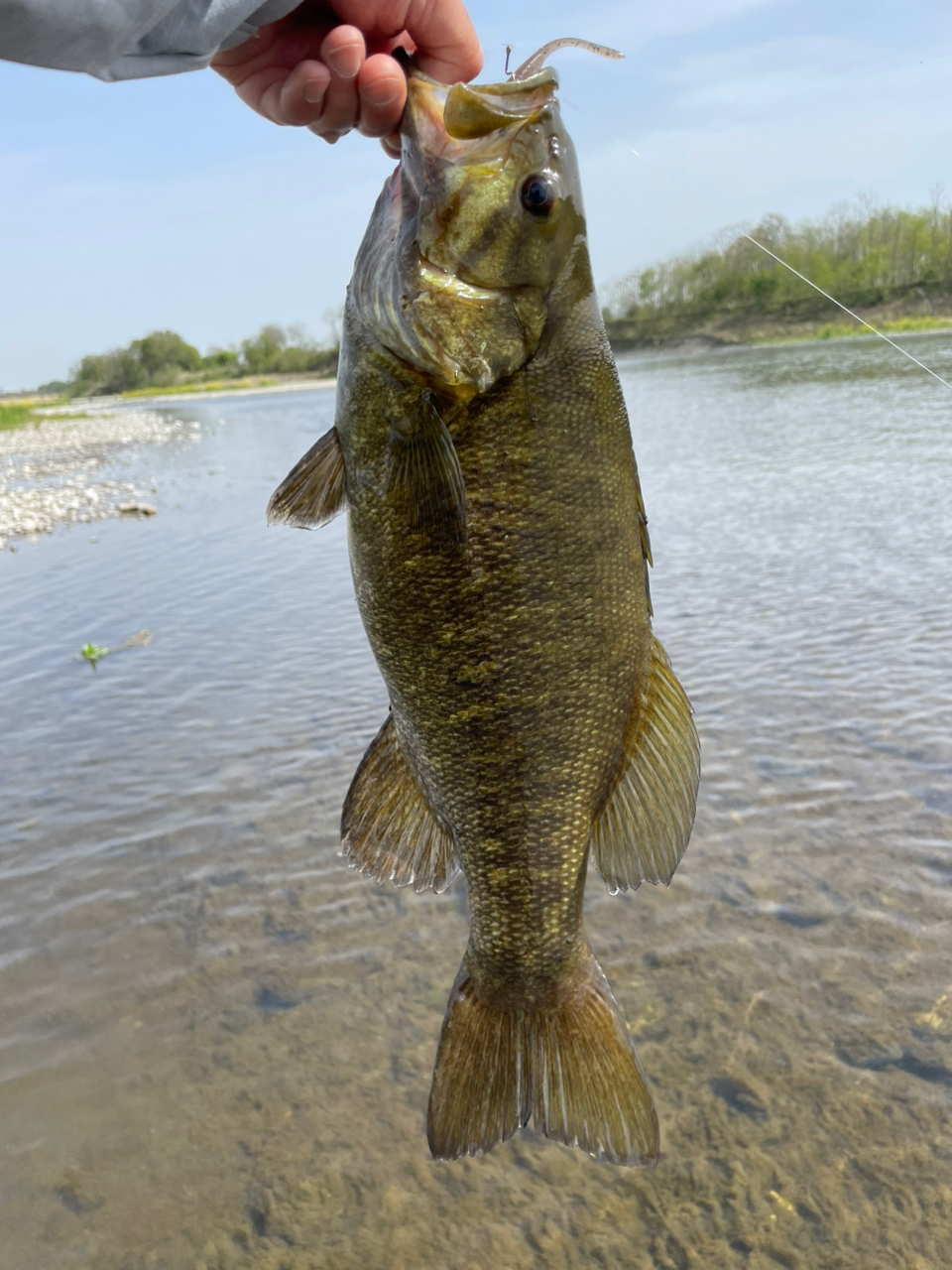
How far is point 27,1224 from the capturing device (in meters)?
3.30

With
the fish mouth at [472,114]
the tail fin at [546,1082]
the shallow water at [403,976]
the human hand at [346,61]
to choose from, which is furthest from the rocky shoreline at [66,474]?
the fish mouth at [472,114]

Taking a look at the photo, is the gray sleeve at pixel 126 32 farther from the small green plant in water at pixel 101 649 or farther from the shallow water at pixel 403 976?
the small green plant in water at pixel 101 649

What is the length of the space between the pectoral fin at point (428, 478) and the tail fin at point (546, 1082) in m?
1.20

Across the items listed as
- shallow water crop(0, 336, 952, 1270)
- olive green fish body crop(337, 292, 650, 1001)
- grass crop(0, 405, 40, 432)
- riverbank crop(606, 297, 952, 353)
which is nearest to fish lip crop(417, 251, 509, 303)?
olive green fish body crop(337, 292, 650, 1001)

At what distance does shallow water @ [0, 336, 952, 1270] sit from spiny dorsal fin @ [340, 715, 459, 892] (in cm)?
180

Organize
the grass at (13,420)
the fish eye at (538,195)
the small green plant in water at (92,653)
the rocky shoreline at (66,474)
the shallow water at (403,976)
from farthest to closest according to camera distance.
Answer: the grass at (13,420) < the rocky shoreline at (66,474) < the small green plant in water at (92,653) < the shallow water at (403,976) < the fish eye at (538,195)

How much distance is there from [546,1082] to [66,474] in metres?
26.1

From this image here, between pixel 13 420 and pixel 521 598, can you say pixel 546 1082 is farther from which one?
pixel 13 420

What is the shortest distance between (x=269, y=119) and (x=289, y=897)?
3.81 metres

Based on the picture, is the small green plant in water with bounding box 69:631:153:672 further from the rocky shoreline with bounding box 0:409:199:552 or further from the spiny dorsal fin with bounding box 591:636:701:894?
the spiny dorsal fin with bounding box 591:636:701:894

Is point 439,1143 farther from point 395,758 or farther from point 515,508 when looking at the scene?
point 515,508

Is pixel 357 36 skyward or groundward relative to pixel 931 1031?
skyward

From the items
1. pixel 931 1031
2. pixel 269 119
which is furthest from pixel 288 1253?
pixel 269 119

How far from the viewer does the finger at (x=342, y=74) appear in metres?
1.98
